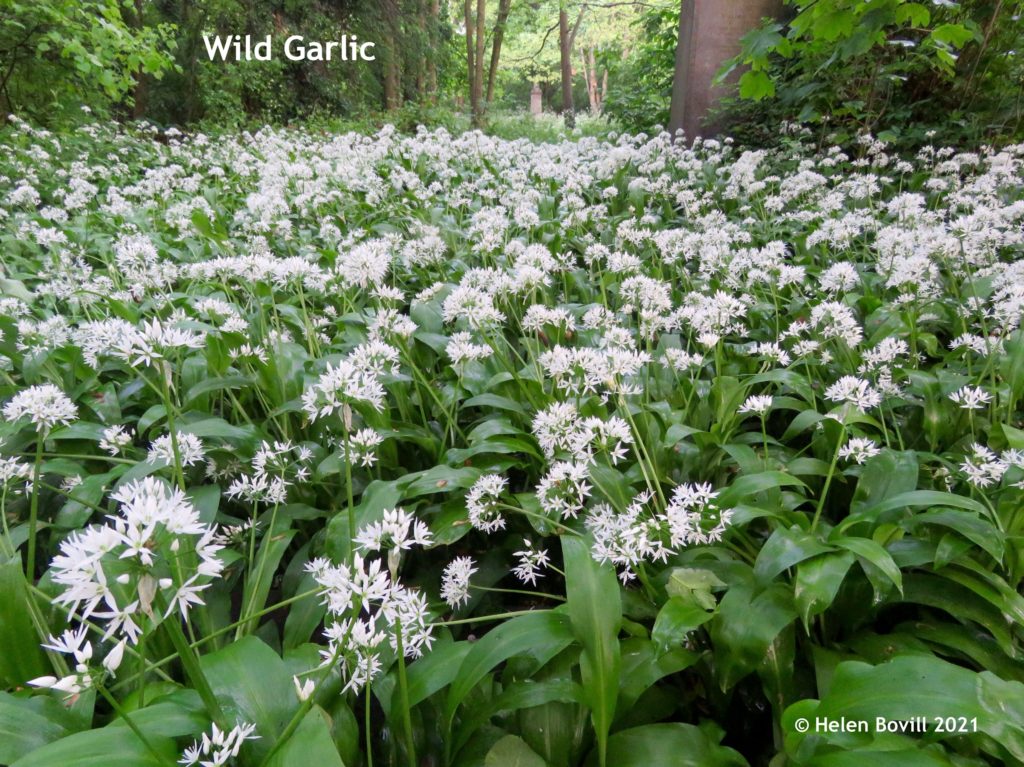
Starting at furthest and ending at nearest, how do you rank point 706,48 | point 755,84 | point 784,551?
1. point 706,48
2. point 755,84
3. point 784,551

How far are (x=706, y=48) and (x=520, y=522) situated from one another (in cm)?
729

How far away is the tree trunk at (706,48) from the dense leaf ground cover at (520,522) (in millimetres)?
4453

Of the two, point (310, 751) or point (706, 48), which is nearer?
point (310, 751)

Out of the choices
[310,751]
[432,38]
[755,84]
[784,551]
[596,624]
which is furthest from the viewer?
[432,38]

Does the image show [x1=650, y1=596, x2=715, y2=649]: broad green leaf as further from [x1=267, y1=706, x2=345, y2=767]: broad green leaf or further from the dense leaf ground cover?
[x1=267, y1=706, x2=345, y2=767]: broad green leaf

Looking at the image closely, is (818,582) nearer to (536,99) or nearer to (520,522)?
(520,522)

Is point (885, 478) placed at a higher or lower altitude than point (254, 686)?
higher

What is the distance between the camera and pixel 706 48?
A: 715 centimetres

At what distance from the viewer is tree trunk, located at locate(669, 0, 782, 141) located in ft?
23.1

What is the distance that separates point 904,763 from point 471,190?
16.9 ft

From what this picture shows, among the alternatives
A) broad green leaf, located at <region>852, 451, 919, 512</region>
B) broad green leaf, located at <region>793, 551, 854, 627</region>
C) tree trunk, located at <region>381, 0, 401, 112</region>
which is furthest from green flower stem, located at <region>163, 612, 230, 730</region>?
tree trunk, located at <region>381, 0, 401, 112</region>

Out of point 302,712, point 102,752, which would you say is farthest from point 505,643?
point 102,752

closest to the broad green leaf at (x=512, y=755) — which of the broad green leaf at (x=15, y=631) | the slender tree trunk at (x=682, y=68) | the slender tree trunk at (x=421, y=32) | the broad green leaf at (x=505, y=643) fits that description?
the broad green leaf at (x=505, y=643)

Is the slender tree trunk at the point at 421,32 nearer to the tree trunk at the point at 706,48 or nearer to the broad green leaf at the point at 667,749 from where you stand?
the tree trunk at the point at 706,48
